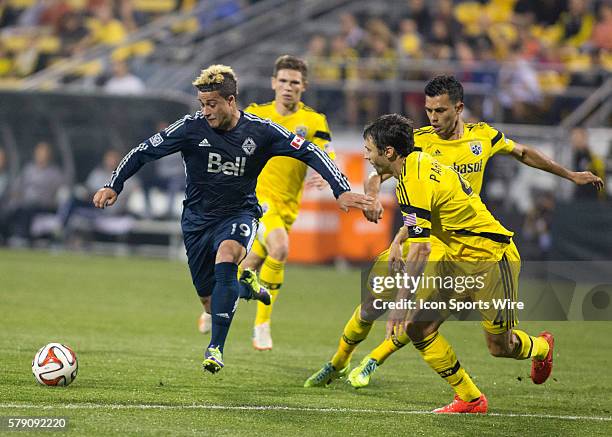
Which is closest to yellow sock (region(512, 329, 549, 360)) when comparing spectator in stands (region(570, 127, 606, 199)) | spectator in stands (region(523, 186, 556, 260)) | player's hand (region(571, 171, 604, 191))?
player's hand (region(571, 171, 604, 191))

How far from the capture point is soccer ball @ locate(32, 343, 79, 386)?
779 cm

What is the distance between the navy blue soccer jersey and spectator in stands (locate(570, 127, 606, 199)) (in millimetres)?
10632

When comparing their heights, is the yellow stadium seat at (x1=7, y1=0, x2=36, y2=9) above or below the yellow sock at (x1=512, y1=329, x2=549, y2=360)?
above

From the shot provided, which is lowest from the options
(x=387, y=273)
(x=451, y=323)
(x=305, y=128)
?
(x=451, y=323)

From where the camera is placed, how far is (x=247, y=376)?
8.95 m

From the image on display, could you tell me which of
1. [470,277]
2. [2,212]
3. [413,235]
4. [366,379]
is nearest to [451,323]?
[366,379]

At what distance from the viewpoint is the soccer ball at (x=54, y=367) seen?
7.79 metres

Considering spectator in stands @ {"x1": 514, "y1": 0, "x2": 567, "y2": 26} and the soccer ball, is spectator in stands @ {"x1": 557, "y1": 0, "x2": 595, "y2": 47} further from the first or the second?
the soccer ball

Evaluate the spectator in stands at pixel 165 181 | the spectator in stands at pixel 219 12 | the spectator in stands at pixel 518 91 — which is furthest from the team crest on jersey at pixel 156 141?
the spectator in stands at pixel 219 12

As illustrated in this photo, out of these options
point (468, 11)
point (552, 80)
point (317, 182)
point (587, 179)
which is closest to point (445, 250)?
point (587, 179)

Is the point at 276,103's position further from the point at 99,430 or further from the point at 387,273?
the point at 99,430

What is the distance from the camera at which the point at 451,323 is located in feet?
45.9

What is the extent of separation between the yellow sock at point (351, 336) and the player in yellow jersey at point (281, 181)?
2015 millimetres

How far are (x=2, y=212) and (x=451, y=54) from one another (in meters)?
8.95
